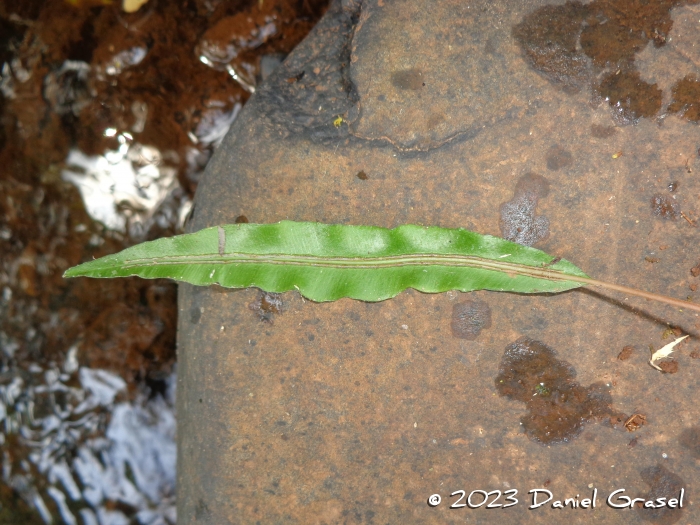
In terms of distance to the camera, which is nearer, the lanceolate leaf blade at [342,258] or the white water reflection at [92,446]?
the lanceolate leaf blade at [342,258]

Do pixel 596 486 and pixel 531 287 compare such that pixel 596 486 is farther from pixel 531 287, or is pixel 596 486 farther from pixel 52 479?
pixel 52 479


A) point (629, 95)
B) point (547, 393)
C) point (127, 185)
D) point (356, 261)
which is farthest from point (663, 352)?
point (127, 185)

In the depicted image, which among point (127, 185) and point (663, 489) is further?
point (127, 185)

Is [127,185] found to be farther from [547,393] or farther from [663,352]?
[663,352]

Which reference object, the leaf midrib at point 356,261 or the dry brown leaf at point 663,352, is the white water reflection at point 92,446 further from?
the dry brown leaf at point 663,352

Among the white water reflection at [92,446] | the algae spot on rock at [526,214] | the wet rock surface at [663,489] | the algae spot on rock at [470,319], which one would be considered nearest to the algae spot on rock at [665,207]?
the algae spot on rock at [526,214]
